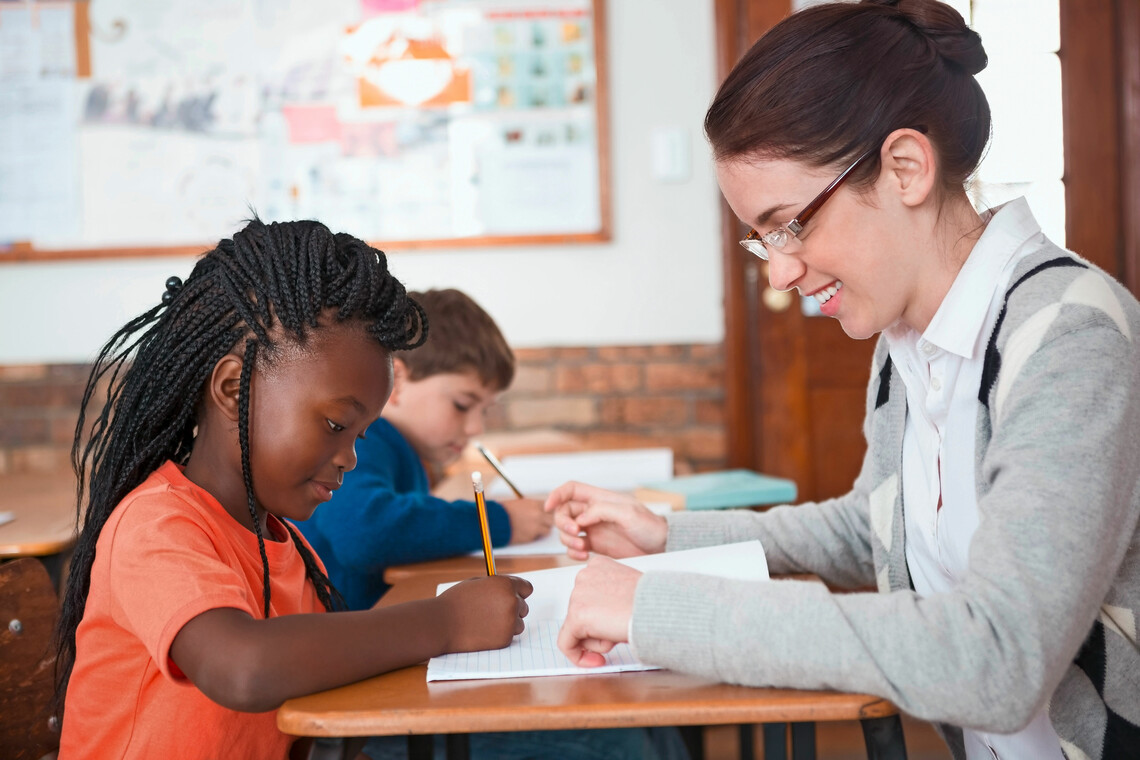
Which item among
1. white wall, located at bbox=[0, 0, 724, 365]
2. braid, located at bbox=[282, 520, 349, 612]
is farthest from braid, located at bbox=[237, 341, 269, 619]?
white wall, located at bbox=[0, 0, 724, 365]

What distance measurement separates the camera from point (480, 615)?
93cm

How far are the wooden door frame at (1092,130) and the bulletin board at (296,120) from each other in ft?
1.32

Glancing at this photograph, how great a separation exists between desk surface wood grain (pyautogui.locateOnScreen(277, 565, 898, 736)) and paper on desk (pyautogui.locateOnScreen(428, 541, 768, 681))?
0.13ft

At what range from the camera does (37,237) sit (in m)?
2.90

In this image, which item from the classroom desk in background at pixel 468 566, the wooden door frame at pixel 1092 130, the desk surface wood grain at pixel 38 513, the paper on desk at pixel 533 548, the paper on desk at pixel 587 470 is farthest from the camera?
the wooden door frame at pixel 1092 130

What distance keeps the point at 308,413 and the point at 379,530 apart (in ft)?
1.32

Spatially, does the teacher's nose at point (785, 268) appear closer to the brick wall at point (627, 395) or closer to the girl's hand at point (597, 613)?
the girl's hand at point (597, 613)

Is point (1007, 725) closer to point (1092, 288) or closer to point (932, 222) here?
point (1092, 288)

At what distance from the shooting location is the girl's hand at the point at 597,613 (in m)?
0.82

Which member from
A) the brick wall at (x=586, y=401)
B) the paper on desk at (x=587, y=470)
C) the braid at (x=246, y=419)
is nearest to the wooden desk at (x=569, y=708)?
the braid at (x=246, y=419)

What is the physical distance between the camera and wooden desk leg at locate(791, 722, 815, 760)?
32.9 inches

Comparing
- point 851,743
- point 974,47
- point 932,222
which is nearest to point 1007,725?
point 932,222

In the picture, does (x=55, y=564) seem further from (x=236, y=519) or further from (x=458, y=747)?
(x=458, y=747)

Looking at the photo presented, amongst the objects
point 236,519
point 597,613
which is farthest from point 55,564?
point 597,613
